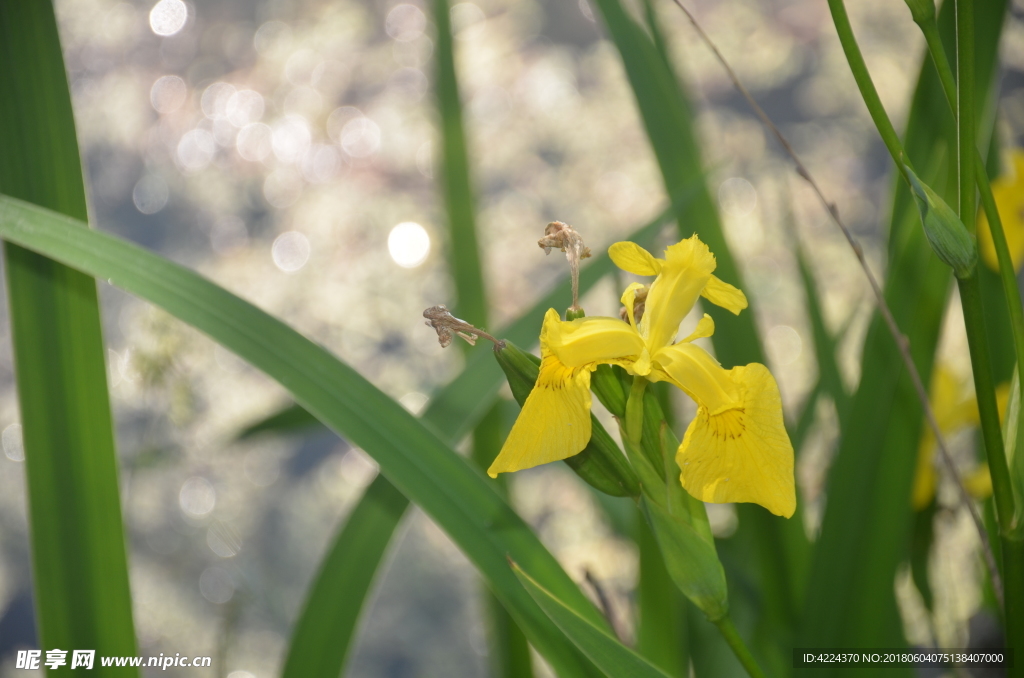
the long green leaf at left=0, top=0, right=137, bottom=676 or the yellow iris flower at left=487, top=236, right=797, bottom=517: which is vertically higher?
the long green leaf at left=0, top=0, right=137, bottom=676

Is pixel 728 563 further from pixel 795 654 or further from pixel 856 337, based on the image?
pixel 856 337

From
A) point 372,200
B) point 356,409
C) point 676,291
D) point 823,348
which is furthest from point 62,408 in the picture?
point 372,200

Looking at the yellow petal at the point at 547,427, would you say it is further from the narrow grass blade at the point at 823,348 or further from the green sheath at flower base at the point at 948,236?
the narrow grass blade at the point at 823,348

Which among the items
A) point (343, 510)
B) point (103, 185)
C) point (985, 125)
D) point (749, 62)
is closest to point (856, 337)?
point (749, 62)

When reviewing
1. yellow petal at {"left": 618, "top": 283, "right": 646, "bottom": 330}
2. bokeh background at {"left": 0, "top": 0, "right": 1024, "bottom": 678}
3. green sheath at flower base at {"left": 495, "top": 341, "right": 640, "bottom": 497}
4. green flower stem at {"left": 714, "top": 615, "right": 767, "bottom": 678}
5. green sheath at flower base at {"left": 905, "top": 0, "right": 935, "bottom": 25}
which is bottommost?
green flower stem at {"left": 714, "top": 615, "right": 767, "bottom": 678}

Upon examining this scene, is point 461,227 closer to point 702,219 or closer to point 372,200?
point 702,219

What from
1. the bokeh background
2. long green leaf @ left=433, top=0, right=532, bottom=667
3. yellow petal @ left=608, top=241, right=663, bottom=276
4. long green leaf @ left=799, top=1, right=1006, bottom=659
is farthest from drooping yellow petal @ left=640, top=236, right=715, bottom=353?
the bokeh background

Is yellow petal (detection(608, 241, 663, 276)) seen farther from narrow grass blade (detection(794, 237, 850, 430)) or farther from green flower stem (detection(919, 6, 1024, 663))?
narrow grass blade (detection(794, 237, 850, 430))
